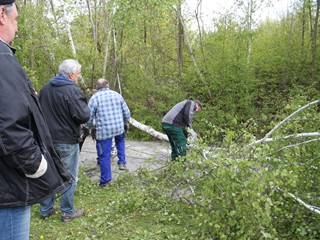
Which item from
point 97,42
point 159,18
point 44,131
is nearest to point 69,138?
point 44,131

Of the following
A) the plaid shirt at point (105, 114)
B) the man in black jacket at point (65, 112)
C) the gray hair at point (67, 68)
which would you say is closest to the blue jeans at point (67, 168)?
the man in black jacket at point (65, 112)

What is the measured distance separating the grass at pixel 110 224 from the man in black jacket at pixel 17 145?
2236 mm

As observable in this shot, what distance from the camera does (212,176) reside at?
4.01 metres

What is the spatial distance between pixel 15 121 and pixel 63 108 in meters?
2.54

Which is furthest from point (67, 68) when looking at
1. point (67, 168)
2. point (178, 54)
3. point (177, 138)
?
point (178, 54)

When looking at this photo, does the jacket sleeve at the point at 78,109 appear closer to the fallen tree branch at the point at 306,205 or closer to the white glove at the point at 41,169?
the white glove at the point at 41,169

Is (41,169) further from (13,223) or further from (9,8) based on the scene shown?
(9,8)

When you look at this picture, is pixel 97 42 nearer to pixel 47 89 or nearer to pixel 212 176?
pixel 47 89

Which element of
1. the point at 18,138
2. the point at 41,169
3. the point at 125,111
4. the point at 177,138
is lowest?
the point at 177,138

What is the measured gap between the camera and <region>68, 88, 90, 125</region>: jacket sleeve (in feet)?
14.3

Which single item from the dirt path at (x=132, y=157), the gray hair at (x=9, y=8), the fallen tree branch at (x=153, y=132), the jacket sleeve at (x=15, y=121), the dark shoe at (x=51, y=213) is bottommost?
the dirt path at (x=132, y=157)

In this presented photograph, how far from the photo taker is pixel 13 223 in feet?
6.58

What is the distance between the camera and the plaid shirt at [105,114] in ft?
19.0

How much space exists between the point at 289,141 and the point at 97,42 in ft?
26.6
